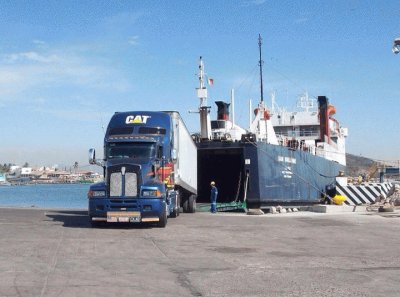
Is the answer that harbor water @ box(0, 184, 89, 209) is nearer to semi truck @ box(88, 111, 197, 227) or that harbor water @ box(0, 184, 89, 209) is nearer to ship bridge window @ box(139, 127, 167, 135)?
semi truck @ box(88, 111, 197, 227)

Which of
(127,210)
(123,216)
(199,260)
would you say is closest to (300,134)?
(127,210)

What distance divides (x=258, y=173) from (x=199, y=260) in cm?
1648

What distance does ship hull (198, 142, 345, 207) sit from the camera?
26.7m

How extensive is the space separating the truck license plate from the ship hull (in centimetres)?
1143

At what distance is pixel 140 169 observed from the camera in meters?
16.4

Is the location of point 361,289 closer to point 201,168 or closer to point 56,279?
point 56,279

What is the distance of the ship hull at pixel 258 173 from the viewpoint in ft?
87.7

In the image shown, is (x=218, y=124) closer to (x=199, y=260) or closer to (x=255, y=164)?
(x=255, y=164)

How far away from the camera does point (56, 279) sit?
27.1 ft

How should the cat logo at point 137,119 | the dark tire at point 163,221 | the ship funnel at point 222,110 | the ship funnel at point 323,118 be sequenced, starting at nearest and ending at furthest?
1. the dark tire at point 163,221
2. the cat logo at point 137,119
3. the ship funnel at point 222,110
4. the ship funnel at point 323,118

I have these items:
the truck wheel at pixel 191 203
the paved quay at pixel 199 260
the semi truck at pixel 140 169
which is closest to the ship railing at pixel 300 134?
the truck wheel at pixel 191 203

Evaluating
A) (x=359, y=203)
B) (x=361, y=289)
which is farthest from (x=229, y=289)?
(x=359, y=203)

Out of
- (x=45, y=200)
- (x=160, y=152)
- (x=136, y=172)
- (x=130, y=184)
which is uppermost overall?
(x=160, y=152)

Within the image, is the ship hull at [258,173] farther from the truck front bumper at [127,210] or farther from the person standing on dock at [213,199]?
the truck front bumper at [127,210]
